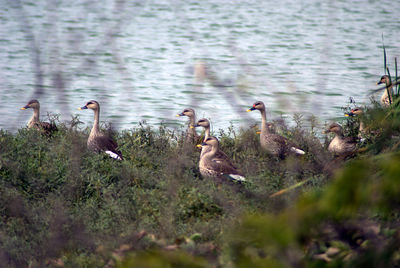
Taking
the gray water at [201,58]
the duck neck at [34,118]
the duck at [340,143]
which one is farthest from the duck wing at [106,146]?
the duck at [340,143]

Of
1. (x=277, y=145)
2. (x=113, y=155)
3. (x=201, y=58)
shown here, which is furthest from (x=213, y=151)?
(x=201, y=58)

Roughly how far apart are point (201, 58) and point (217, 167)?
25.1ft

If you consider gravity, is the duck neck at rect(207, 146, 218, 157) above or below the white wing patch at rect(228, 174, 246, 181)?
above

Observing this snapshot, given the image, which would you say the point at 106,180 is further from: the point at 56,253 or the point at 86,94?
the point at 86,94

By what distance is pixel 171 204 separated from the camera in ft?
15.3

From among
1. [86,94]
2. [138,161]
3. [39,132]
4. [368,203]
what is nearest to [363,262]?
[368,203]

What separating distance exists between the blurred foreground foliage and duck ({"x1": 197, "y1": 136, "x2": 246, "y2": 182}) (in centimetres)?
15

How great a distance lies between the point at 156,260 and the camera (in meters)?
2.18

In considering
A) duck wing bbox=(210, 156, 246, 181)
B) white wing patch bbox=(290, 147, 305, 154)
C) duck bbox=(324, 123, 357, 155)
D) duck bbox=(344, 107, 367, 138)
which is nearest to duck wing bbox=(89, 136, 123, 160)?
duck wing bbox=(210, 156, 246, 181)

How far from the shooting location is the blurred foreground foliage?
3.04 metres

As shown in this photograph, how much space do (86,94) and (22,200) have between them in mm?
6576

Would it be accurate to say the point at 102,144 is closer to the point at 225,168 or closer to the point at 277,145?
the point at 225,168

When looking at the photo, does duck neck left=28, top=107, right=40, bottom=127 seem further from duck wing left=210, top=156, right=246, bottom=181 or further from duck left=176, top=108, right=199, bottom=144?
duck wing left=210, top=156, right=246, bottom=181

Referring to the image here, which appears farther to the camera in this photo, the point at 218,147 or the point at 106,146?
the point at 106,146
